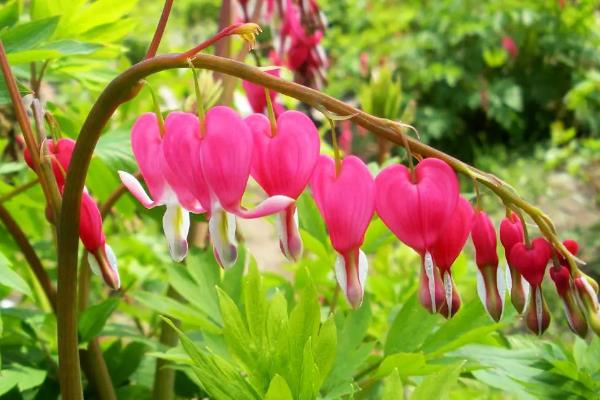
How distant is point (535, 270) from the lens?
734 millimetres

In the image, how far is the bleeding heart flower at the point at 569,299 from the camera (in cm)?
→ 72

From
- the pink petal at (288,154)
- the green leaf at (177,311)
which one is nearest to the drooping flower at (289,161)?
the pink petal at (288,154)

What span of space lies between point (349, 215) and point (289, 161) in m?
0.07

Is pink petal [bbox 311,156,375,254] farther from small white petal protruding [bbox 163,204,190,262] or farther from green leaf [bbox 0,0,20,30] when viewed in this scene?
green leaf [bbox 0,0,20,30]

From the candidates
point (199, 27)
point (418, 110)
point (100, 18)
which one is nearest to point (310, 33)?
point (100, 18)

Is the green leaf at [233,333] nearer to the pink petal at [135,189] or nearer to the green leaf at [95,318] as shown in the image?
the pink petal at [135,189]

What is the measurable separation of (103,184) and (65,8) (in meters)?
0.26

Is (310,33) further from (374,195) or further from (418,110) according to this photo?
(418,110)

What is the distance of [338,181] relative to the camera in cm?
75

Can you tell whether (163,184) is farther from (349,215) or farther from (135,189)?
(349,215)

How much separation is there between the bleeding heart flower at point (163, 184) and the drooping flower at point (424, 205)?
0.55 ft

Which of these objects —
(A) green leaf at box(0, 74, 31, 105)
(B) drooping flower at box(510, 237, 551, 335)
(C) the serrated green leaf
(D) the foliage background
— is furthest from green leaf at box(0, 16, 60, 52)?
(B) drooping flower at box(510, 237, 551, 335)

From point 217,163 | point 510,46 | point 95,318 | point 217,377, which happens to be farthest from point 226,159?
point 510,46

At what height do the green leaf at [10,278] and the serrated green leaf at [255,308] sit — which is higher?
the green leaf at [10,278]
